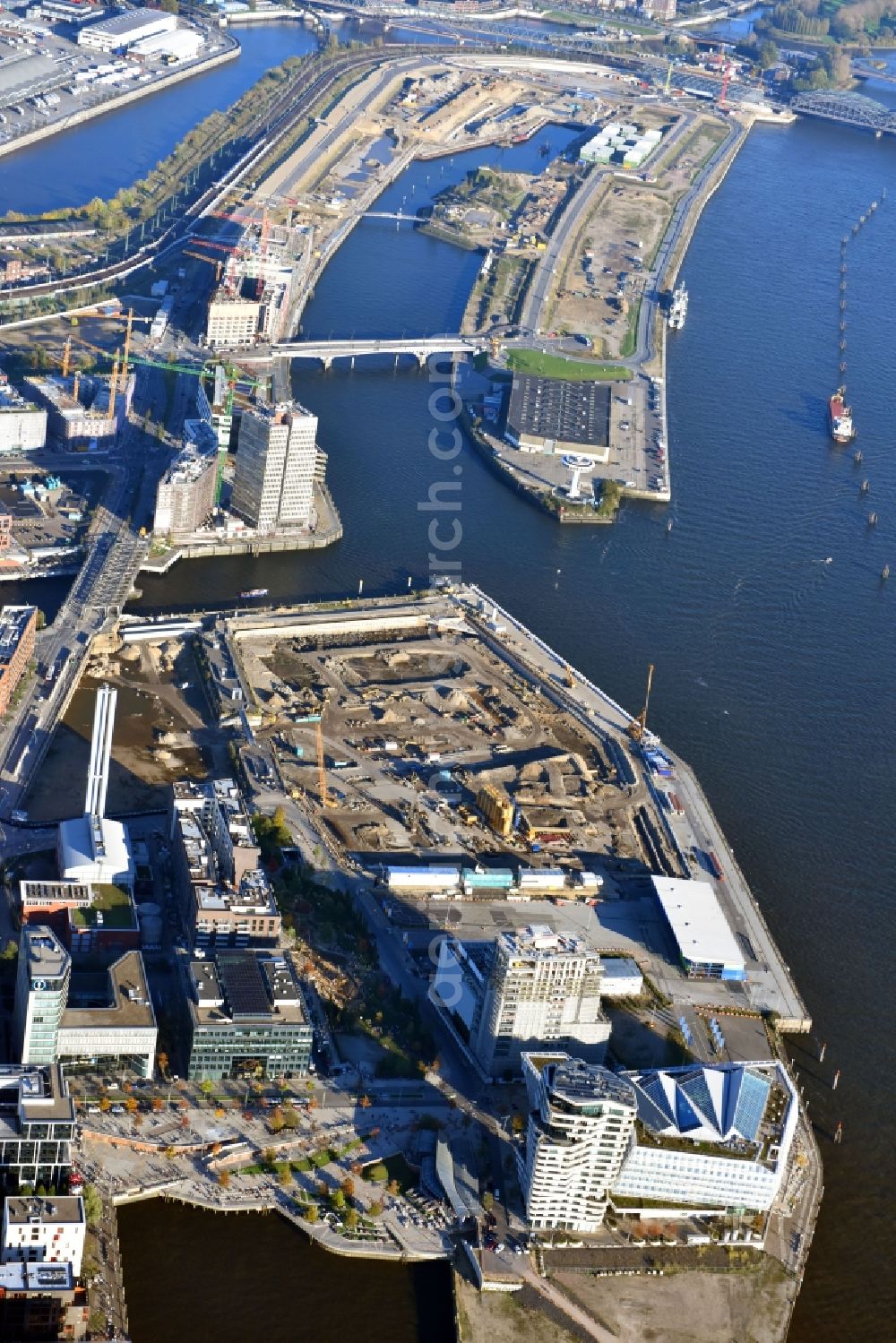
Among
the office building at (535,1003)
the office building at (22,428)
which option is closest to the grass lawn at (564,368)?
the office building at (22,428)

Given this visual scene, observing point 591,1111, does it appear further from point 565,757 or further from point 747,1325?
point 565,757

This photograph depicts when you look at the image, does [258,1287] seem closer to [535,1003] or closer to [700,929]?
[535,1003]

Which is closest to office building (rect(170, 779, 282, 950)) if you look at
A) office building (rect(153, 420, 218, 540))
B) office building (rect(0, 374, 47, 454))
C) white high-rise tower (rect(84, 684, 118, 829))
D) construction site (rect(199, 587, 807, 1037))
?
white high-rise tower (rect(84, 684, 118, 829))

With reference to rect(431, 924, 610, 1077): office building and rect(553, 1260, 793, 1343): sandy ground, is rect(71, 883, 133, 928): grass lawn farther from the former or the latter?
rect(553, 1260, 793, 1343): sandy ground

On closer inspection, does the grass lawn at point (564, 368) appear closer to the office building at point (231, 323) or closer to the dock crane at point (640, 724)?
the office building at point (231, 323)

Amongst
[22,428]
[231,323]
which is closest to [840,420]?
→ [231,323]

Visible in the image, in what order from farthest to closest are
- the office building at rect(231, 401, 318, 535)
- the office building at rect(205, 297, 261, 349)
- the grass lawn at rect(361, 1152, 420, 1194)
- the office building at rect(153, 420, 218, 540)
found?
the office building at rect(205, 297, 261, 349)
the office building at rect(231, 401, 318, 535)
the office building at rect(153, 420, 218, 540)
the grass lawn at rect(361, 1152, 420, 1194)
